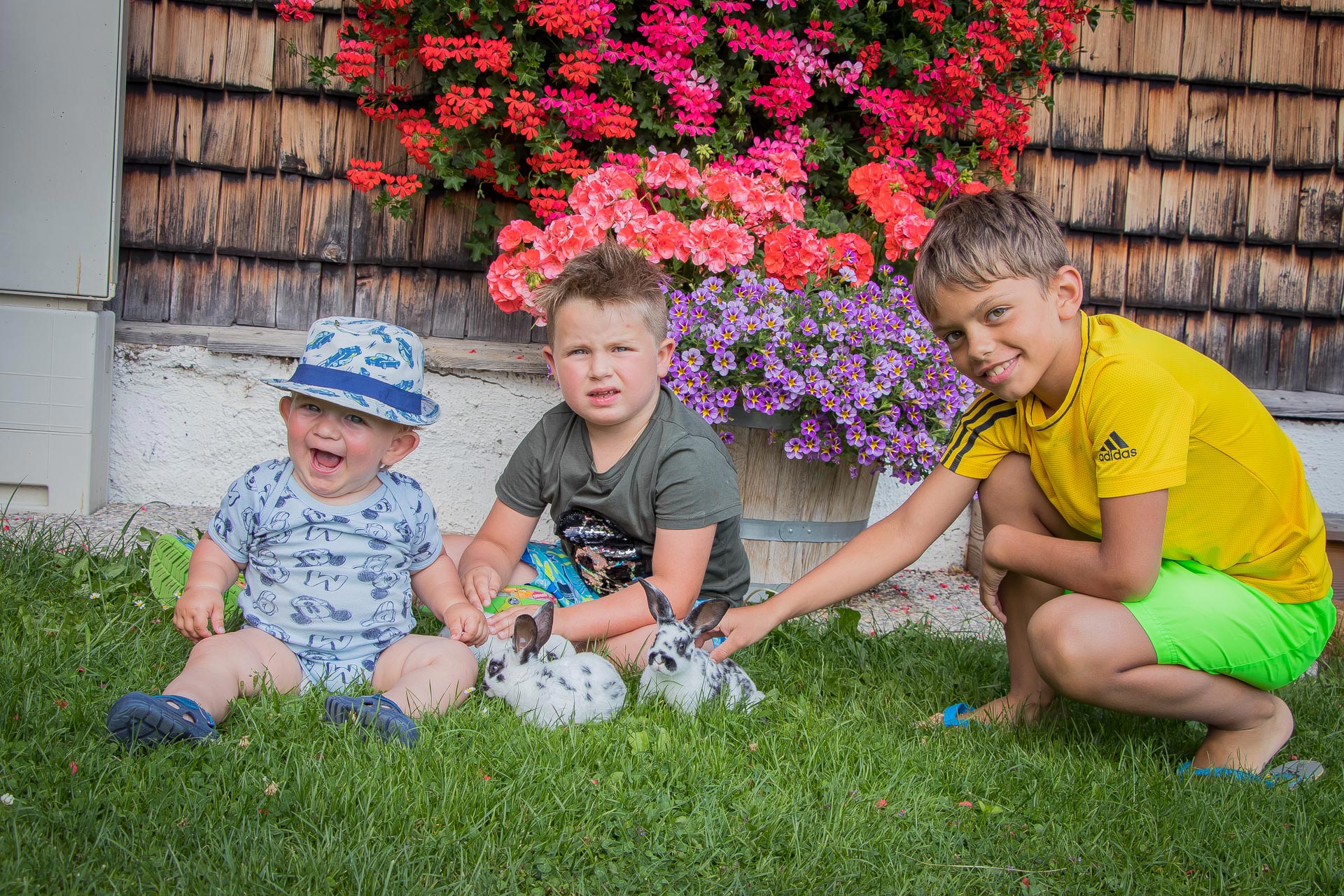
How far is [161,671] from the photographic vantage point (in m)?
2.21

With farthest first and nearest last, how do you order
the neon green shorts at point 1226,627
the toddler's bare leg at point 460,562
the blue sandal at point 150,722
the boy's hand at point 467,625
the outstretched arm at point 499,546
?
the toddler's bare leg at point 460,562 < the outstretched arm at point 499,546 < the boy's hand at point 467,625 < the neon green shorts at point 1226,627 < the blue sandal at point 150,722

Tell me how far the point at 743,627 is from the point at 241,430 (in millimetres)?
2504

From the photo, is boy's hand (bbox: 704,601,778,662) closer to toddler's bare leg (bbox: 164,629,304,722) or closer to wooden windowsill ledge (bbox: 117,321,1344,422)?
toddler's bare leg (bbox: 164,629,304,722)

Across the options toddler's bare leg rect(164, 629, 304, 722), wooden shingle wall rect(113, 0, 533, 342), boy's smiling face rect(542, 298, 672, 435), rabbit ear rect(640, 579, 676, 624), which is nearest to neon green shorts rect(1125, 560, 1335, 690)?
rabbit ear rect(640, 579, 676, 624)

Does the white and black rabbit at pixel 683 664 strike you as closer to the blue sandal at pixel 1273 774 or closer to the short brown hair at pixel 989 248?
the short brown hair at pixel 989 248

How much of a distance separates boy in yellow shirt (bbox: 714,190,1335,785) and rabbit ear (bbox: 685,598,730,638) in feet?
0.34

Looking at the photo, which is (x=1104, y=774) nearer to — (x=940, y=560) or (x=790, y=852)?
(x=790, y=852)

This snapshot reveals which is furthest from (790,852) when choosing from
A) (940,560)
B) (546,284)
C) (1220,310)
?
(1220,310)

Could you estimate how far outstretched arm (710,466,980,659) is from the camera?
2.25 m

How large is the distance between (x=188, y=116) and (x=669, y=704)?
3.02m

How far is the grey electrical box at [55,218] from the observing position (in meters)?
3.42

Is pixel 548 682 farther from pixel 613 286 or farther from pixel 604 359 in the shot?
pixel 613 286

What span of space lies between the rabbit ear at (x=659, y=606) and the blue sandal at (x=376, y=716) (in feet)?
1.65

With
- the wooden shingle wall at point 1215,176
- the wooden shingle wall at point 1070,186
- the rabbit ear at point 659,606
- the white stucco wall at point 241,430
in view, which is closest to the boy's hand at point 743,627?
the rabbit ear at point 659,606
